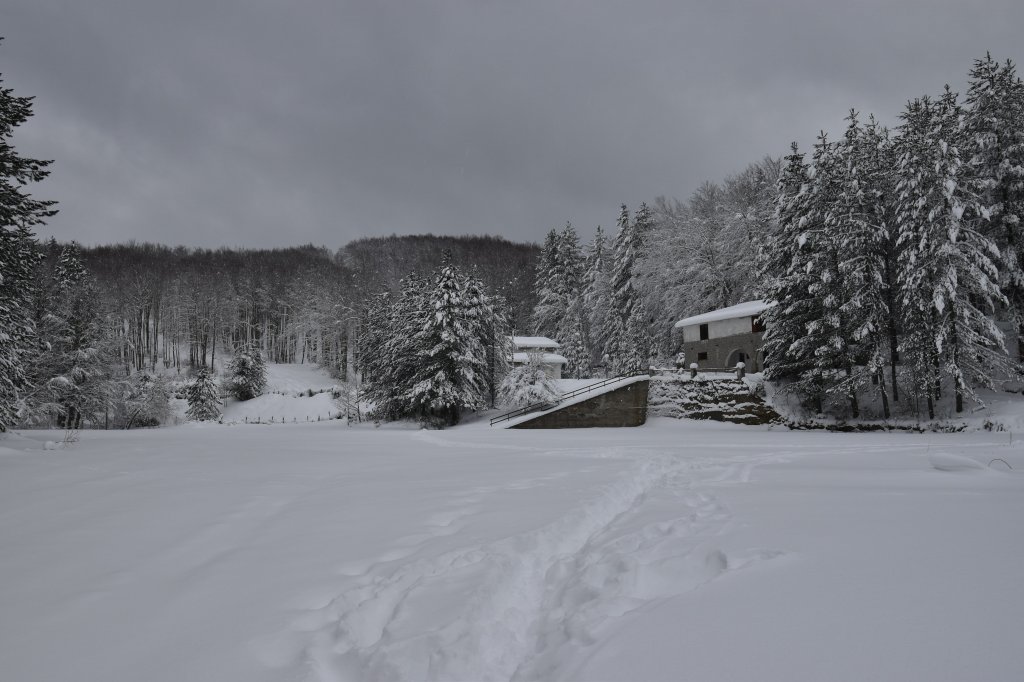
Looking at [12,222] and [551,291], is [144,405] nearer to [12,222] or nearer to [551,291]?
[12,222]

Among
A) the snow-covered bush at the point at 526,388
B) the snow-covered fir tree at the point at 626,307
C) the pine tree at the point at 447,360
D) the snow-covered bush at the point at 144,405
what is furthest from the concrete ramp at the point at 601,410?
the snow-covered bush at the point at 144,405

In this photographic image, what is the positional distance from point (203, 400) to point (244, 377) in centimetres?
930

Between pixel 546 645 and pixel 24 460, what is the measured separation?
15.8 meters

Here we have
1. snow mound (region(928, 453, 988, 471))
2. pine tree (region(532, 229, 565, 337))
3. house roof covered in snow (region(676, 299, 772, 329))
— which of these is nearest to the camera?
snow mound (region(928, 453, 988, 471))

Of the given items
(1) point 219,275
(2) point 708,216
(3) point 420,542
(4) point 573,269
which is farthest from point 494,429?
(1) point 219,275

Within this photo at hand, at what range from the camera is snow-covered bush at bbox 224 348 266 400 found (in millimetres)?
61125

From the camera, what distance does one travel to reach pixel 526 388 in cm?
3466

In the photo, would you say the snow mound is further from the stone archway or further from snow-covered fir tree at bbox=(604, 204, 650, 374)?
snow-covered fir tree at bbox=(604, 204, 650, 374)

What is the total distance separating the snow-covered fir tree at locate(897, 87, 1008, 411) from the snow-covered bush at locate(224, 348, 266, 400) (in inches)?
2483

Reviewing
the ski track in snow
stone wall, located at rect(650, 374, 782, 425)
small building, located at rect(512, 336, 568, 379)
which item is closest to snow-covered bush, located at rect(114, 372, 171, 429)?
small building, located at rect(512, 336, 568, 379)

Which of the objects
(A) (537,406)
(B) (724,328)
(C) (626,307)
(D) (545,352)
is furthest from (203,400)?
(B) (724,328)

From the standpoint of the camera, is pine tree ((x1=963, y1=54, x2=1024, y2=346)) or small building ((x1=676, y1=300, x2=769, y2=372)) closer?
pine tree ((x1=963, y1=54, x2=1024, y2=346))

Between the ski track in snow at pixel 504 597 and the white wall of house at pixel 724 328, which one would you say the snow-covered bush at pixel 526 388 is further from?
the ski track in snow at pixel 504 597

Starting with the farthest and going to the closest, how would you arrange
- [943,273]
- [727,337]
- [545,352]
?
[545,352]
[727,337]
[943,273]
